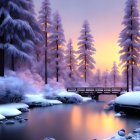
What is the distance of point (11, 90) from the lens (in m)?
17.1

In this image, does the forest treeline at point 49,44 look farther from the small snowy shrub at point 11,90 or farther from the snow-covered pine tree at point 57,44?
the small snowy shrub at point 11,90

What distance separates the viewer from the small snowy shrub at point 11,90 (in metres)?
16.4

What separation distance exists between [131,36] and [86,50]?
11846 millimetres

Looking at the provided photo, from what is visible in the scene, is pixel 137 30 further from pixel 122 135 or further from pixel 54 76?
pixel 122 135

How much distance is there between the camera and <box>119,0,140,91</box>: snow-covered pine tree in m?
28.5

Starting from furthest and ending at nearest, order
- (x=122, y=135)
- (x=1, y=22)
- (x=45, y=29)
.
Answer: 1. (x=45, y=29)
2. (x=1, y=22)
3. (x=122, y=135)

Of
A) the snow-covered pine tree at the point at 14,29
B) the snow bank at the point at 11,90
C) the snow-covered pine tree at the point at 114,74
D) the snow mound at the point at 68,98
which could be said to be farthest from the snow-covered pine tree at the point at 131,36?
the snow-covered pine tree at the point at 114,74

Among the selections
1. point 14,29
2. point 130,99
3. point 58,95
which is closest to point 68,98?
point 58,95

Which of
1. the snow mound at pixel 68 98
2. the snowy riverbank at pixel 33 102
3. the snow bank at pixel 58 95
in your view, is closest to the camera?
the snowy riverbank at pixel 33 102

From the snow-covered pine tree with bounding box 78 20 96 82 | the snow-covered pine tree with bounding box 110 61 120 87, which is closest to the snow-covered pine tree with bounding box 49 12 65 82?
the snow-covered pine tree with bounding box 78 20 96 82

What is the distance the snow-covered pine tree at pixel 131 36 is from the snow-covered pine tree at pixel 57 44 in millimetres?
12024

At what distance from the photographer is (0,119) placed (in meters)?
12.4

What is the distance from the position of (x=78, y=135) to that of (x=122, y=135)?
2.26 metres

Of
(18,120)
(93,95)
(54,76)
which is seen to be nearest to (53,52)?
(54,76)
